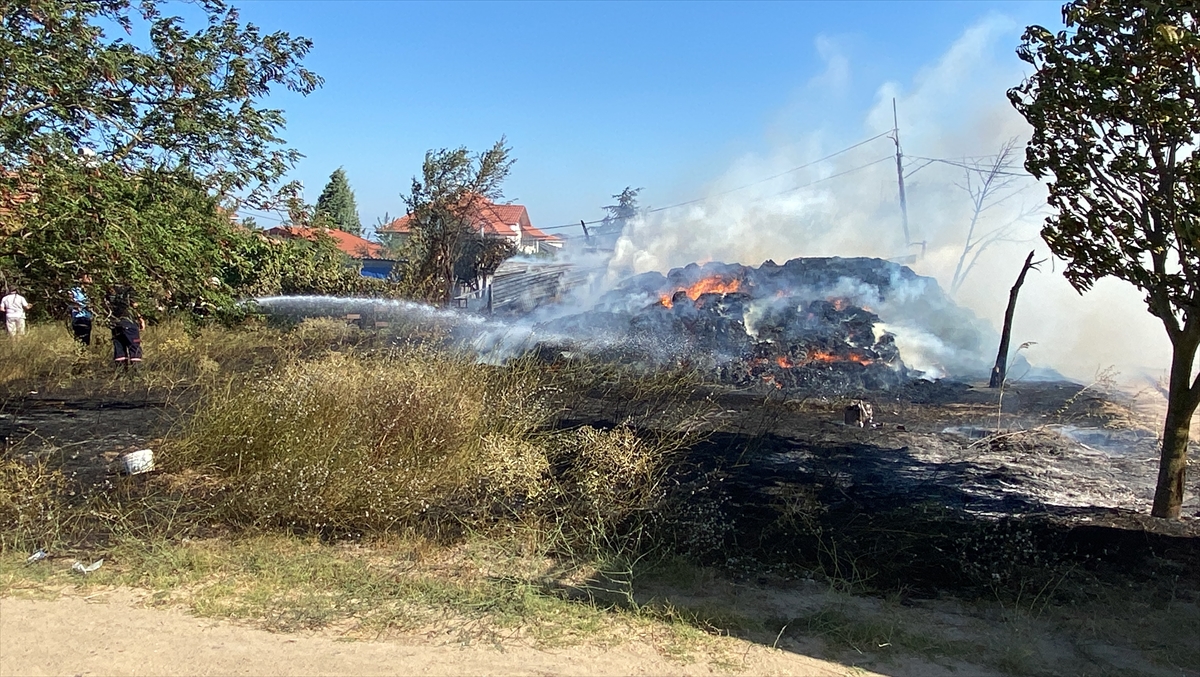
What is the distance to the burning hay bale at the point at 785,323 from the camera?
40.1 feet

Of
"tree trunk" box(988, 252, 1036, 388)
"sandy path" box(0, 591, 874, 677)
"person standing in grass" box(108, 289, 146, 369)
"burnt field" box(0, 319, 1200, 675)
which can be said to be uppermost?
"tree trunk" box(988, 252, 1036, 388)

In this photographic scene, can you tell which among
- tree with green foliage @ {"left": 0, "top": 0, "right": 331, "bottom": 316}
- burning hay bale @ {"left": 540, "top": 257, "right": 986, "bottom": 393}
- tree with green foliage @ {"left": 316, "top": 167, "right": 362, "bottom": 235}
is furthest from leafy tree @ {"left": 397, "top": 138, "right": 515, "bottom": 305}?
tree with green foliage @ {"left": 316, "top": 167, "right": 362, "bottom": 235}

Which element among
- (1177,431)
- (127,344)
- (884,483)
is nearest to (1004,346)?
(884,483)

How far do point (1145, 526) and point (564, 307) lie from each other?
1504 centimetres

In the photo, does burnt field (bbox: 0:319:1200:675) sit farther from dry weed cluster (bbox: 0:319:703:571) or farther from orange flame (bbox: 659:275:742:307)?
orange flame (bbox: 659:275:742:307)

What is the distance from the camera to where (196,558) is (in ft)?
14.6

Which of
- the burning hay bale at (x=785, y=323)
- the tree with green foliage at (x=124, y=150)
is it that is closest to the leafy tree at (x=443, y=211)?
the burning hay bale at (x=785, y=323)

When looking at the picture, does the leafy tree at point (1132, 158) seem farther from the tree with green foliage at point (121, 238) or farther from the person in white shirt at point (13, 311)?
the person in white shirt at point (13, 311)

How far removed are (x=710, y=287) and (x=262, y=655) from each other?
14266 mm

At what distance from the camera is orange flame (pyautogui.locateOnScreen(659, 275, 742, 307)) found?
16781mm

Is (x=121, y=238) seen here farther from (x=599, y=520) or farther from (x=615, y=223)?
(x=615, y=223)

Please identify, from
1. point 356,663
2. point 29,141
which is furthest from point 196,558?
point 29,141

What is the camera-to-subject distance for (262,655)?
136 inches

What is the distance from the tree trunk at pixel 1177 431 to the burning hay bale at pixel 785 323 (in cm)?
611
